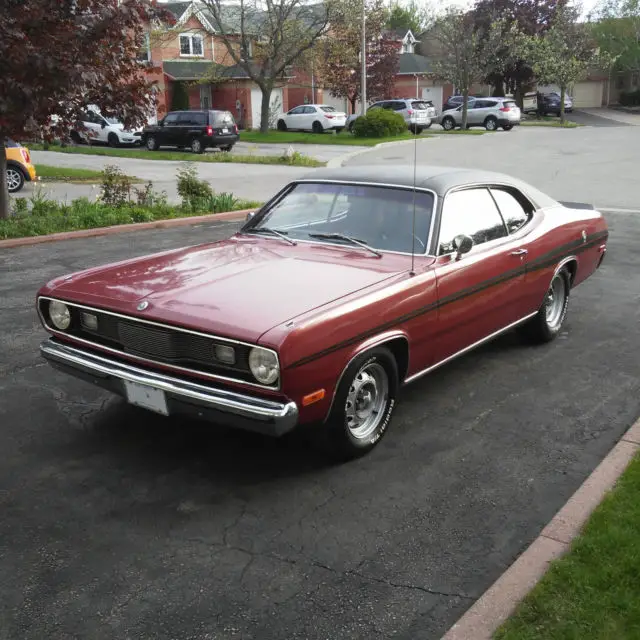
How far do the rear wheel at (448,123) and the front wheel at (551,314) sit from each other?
38.1 metres

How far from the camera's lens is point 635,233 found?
458 inches

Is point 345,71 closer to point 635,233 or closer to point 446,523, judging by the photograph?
point 635,233

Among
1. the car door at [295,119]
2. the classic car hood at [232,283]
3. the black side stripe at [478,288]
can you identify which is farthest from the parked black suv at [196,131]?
the classic car hood at [232,283]

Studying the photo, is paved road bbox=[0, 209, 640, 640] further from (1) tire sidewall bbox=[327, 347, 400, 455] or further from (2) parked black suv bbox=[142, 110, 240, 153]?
(2) parked black suv bbox=[142, 110, 240, 153]

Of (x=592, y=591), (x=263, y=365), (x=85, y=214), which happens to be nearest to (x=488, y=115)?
(x=85, y=214)

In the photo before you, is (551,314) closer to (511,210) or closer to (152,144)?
(511,210)

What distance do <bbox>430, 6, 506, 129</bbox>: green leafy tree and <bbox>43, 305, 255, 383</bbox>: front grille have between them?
3932 cm

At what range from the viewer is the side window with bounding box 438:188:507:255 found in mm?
5004

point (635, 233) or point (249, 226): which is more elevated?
point (249, 226)

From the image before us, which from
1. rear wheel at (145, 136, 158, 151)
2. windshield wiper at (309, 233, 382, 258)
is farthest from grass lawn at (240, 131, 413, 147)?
windshield wiper at (309, 233, 382, 258)

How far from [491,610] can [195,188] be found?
38.4 feet

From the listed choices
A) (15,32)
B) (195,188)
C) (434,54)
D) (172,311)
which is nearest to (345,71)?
(434,54)

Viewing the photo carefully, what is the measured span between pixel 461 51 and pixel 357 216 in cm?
3932

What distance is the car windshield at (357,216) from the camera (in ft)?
16.3
